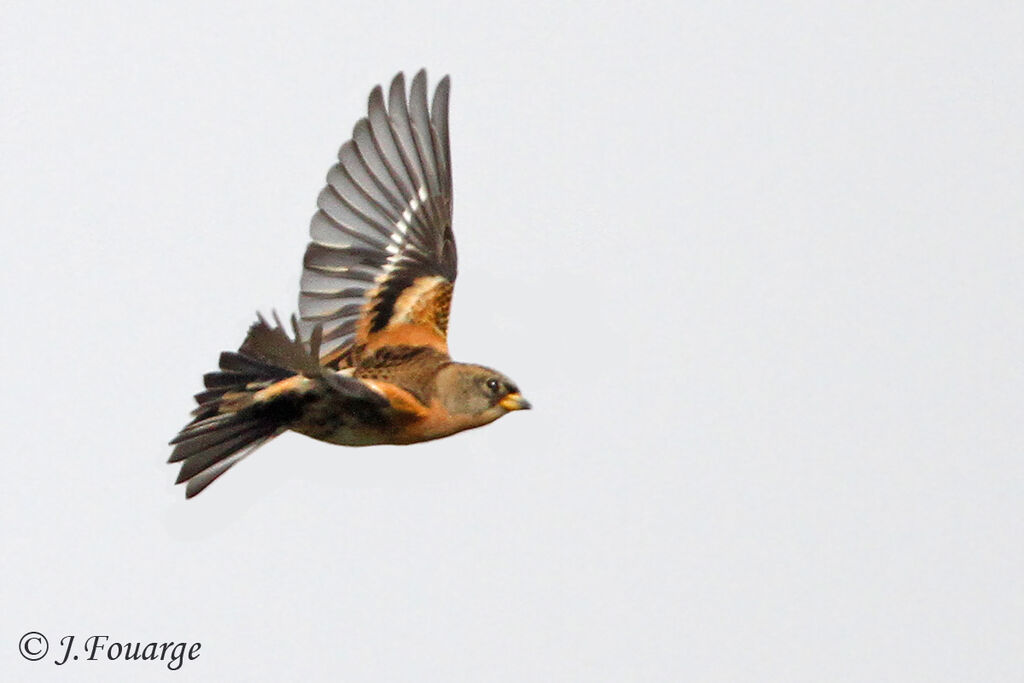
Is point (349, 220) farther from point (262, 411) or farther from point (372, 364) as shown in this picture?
point (262, 411)

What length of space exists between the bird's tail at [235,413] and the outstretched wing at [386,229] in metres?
1.61

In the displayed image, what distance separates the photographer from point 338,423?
1053cm

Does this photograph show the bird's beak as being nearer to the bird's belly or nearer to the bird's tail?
the bird's belly

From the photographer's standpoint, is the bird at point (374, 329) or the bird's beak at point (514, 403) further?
the bird's beak at point (514, 403)

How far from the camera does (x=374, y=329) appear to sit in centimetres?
1198

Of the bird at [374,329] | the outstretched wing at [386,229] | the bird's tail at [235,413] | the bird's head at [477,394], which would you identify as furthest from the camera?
the outstretched wing at [386,229]

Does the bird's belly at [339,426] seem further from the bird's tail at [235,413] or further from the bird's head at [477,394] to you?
the bird's head at [477,394]

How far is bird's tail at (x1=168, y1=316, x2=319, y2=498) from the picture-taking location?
10062 millimetres

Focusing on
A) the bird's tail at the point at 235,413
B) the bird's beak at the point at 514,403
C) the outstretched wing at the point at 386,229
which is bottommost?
the bird's tail at the point at 235,413

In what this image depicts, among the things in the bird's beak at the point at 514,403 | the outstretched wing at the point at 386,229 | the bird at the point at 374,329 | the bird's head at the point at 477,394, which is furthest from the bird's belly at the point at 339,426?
the outstretched wing at the point at 386,229

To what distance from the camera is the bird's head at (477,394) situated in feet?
35.6

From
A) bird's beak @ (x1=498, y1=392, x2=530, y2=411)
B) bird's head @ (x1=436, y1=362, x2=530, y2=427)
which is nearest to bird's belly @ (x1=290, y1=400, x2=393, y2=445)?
bird's head @ (x1=436, y1=362, x2=530, y2=427)

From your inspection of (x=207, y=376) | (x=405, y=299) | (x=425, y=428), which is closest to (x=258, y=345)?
(x=207, y=376)

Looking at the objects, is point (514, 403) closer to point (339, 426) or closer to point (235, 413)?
point (339, 426)
